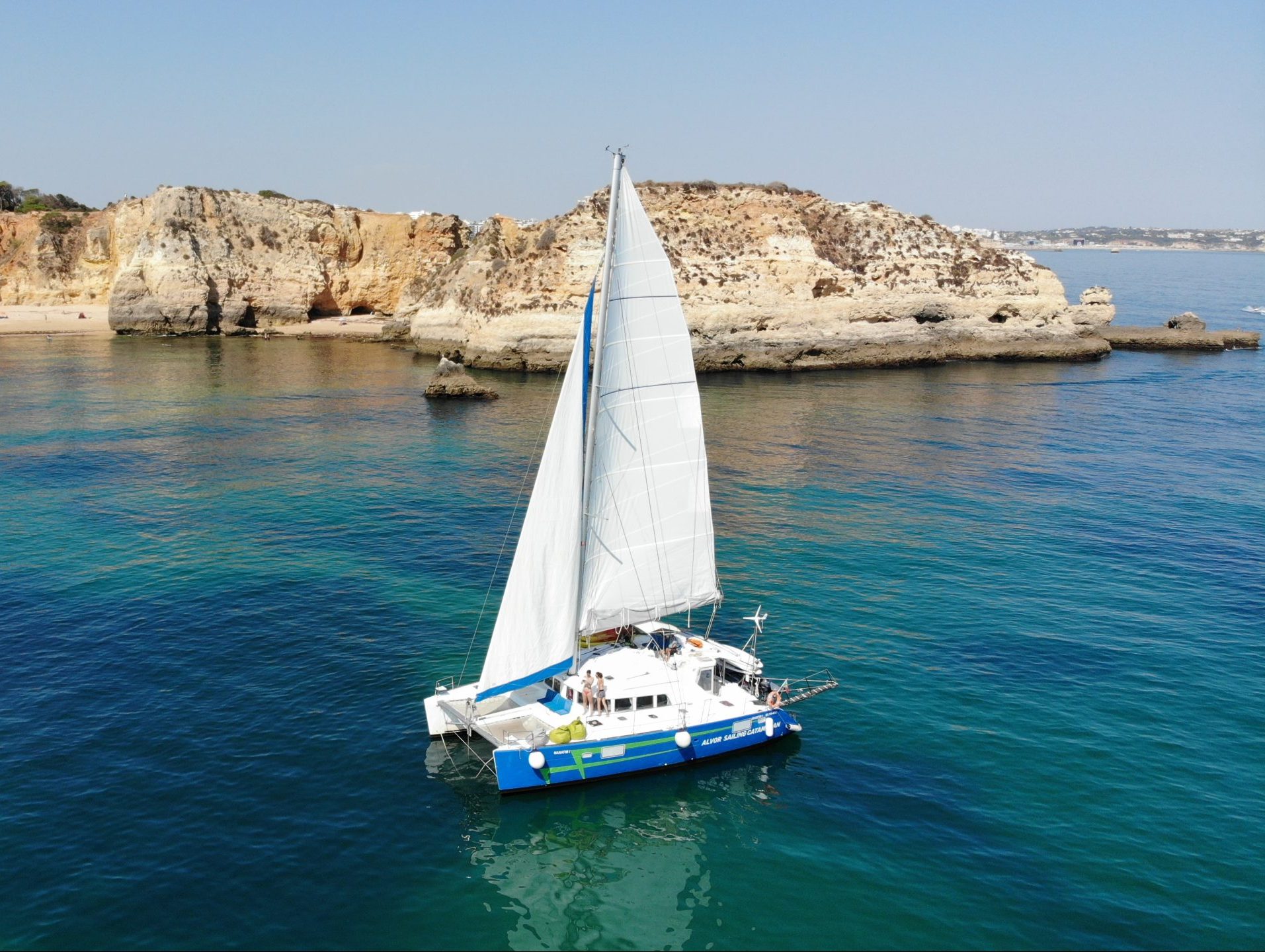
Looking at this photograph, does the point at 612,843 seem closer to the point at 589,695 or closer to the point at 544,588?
the point at 589,695

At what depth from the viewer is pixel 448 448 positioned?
64812mm

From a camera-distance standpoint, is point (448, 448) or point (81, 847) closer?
point (81, 847)

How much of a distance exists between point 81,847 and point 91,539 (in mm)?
25044

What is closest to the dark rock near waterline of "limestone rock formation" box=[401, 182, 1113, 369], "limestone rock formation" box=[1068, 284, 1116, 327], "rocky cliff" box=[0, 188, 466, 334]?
"limestone rock formation" box=[1068, 284, 1116, 327]

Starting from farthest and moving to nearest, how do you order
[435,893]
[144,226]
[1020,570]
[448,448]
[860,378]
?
[144,226] < [860,378] < [448,448] < [1020,570] < [435,893]

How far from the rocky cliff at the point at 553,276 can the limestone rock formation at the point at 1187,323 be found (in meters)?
12.6

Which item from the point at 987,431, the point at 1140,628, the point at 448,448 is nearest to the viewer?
the point at 1140,628

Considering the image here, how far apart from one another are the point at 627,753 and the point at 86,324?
130 metres

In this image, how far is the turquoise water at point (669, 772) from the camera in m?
21.2

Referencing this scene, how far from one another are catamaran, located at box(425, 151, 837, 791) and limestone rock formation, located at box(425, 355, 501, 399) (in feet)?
182

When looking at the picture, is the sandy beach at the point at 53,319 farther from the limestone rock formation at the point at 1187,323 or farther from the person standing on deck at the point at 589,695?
the limestone rock formation at the point at 1187,323

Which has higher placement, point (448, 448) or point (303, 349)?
point (303, 349)

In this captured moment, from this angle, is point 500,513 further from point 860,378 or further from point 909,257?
point 909,257

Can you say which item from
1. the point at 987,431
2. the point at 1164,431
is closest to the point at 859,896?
the point at 987,431
